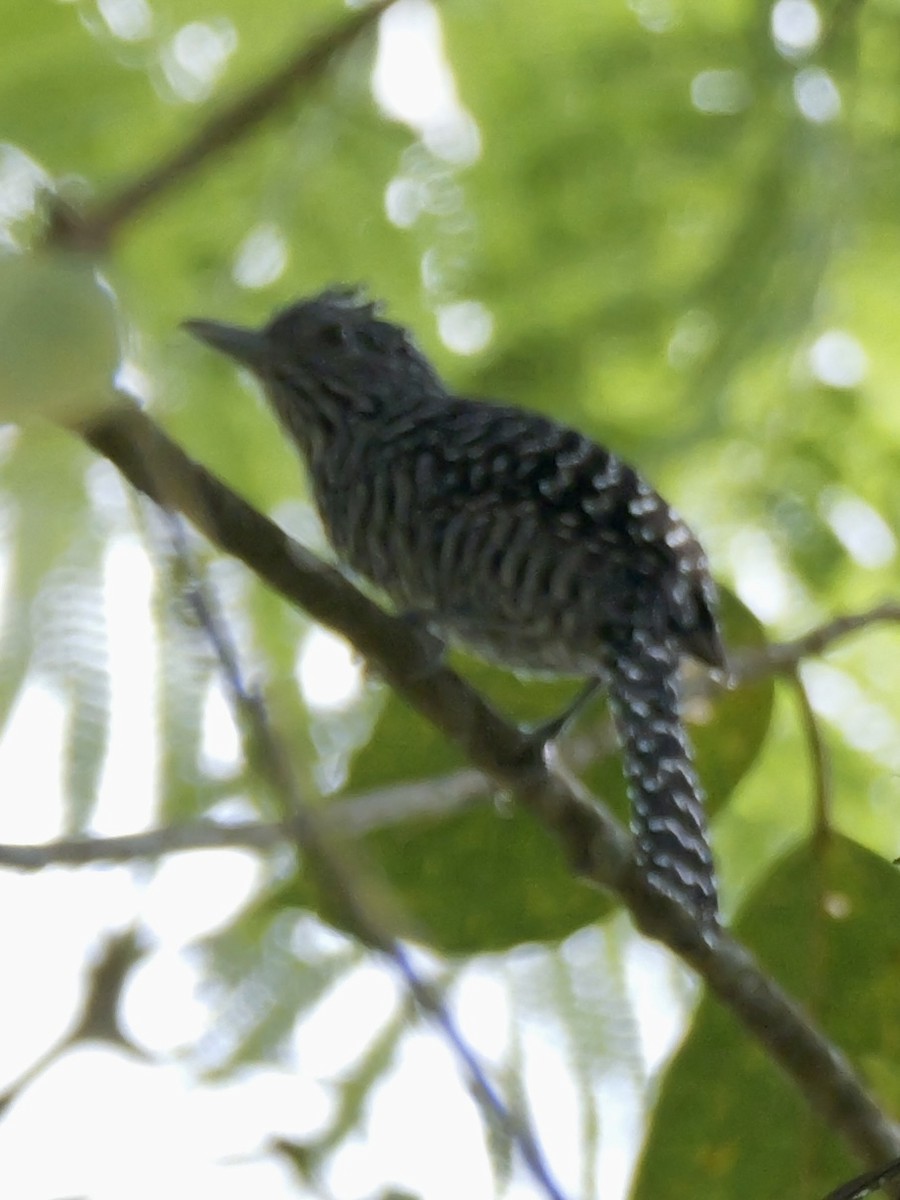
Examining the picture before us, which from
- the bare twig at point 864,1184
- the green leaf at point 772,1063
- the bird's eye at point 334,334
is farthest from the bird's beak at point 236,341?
the bare twig at point 864,1184

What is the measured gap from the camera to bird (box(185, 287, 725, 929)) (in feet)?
10.5

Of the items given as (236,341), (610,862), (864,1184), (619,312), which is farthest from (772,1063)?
(236,341)

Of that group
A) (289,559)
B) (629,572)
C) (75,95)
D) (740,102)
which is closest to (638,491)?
(629,572)

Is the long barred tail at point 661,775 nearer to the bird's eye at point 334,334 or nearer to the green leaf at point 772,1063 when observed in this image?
Result: the green leaf at point 772,1063

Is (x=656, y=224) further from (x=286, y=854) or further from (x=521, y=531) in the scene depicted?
(x=286, y=854)

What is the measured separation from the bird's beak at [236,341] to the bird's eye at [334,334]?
0.29m

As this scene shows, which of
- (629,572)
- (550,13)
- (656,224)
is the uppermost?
(550,13)

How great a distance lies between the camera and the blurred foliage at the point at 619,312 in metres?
2.98

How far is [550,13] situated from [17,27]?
1.36 metres

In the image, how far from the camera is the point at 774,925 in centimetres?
333

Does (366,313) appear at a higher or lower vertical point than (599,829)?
higher

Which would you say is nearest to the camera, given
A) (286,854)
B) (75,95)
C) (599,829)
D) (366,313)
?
(75,95)

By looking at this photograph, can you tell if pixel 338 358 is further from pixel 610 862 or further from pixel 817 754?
pixel 610 862

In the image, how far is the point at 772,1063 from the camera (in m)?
3.17
